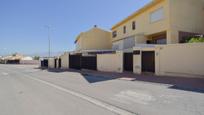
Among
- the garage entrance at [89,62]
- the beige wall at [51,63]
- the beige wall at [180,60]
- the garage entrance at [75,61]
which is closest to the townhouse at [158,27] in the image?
the beige wall at [180,60]

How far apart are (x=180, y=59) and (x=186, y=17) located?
8976mm

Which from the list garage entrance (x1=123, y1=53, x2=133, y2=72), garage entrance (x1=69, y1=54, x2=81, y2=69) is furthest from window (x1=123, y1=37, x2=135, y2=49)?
garage entrance (x1=69, y1=54, x2=81, y2=69)

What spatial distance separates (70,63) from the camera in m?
33.1

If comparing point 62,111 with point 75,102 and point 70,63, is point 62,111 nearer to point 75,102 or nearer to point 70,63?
point 75,102

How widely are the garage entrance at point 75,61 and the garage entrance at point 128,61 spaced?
1024cm

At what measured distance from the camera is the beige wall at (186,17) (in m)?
21.2

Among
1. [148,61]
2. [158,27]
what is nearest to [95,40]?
[158,27]

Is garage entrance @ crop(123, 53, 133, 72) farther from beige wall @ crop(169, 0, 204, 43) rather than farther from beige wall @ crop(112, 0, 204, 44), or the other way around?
beige wall @ crop(169, 0, 204, 43)

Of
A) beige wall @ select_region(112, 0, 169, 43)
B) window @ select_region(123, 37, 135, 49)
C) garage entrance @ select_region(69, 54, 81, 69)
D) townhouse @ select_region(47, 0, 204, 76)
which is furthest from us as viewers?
garage entrance @ select_region(69, 54, 81, 69)

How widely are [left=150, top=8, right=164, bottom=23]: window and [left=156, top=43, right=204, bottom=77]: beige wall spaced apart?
6.60 m

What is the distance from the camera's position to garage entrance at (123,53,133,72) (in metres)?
20.2

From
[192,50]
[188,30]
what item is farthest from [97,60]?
[192,50]

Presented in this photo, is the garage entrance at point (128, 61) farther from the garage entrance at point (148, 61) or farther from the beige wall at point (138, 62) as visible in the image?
the garage entrance at point (148, 61)

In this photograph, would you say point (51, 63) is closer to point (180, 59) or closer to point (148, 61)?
point (148, 61)
